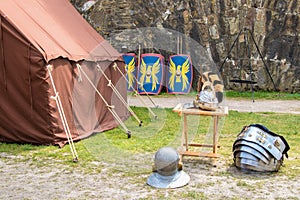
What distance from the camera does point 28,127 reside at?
15.6 ft

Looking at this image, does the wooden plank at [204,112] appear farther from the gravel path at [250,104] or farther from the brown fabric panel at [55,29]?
the gravel path at [250,104]

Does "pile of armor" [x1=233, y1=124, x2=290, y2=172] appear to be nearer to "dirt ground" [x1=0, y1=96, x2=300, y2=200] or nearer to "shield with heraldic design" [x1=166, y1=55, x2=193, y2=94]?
"dirt ground" [x1=0, y1=96, x2=300, y2=200]

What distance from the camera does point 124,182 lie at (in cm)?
353

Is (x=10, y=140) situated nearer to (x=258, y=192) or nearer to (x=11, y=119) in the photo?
(x=11, y=119)

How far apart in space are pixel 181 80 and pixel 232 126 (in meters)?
4.53

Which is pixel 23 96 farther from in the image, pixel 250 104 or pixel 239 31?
pixel 239 31

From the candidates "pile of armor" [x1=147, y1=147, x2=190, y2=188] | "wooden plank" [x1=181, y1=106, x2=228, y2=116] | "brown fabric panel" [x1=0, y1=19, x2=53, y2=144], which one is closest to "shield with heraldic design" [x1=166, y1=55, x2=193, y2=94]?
"brown fabric panel" [x1=0, y1=19, x2=53, y2=144]

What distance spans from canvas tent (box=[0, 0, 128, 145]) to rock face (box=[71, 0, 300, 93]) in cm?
645

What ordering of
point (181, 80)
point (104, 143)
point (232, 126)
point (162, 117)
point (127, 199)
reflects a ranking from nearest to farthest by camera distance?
1. point (127, 199)
2. point (104, 143)
3. point (232, 126)
4. point (162, 117)
5. point (181, 80)

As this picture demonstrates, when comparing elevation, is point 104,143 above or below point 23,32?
below

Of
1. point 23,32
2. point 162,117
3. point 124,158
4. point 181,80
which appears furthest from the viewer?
point 181,80

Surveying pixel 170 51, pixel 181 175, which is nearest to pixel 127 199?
pixel 181 175

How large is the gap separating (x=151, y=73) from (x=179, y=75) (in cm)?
73

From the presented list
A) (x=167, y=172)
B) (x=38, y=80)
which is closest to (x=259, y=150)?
(x=167, y=172)
